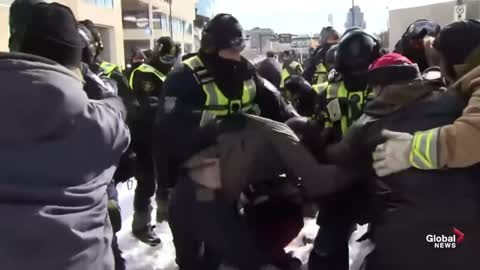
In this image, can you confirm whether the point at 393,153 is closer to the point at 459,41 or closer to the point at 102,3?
the point at 459,41

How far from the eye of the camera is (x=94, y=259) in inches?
80.3

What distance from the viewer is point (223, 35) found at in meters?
3.17

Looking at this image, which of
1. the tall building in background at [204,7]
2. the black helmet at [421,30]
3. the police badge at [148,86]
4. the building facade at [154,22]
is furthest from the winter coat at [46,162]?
the tall building in background at [204,7]

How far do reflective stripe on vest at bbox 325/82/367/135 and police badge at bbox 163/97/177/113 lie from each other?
945 mm

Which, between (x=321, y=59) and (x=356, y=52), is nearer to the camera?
(x=356, y=52)

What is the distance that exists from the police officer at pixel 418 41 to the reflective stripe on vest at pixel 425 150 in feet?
7.28

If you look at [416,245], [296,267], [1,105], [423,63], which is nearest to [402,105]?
[416,245]

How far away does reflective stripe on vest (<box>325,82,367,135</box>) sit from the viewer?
11.1 feet

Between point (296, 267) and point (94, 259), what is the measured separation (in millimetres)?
1106

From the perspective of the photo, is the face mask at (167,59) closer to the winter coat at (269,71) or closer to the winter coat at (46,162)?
the winter coat at (269,71)

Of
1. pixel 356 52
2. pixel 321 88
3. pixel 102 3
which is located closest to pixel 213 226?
pixel 356 52

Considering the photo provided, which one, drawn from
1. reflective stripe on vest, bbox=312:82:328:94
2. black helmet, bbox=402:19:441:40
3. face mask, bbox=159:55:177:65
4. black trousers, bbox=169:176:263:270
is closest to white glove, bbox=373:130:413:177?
black trousers, bbox=169:176:263:270

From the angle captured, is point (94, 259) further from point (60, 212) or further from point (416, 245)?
point (416, 245)

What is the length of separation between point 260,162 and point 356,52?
4.10 feet
